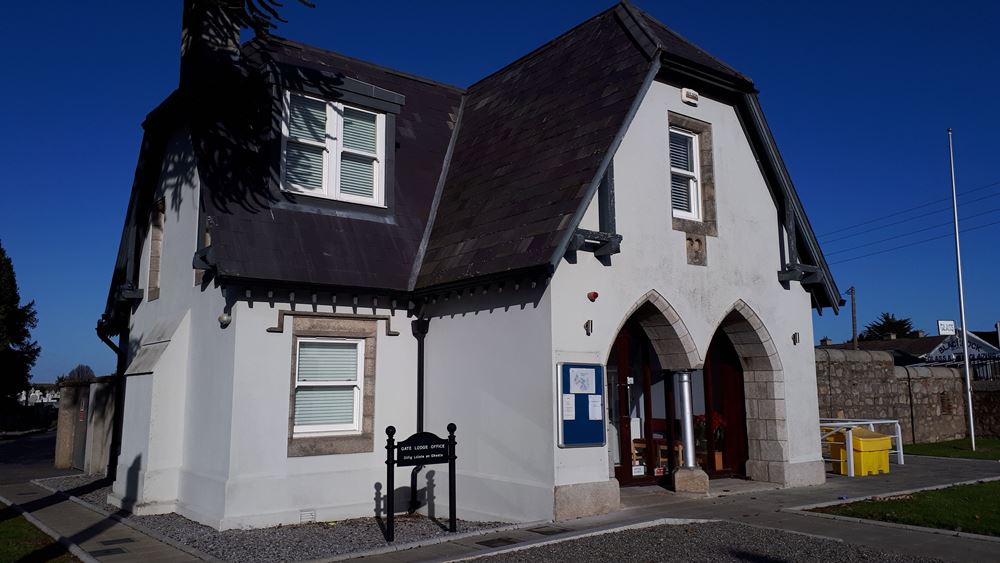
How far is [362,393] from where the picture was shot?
1165 centimetres

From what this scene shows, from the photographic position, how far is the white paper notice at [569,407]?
992 cm

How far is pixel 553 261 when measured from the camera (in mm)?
9469

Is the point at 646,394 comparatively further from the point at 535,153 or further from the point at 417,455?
the point at 417,455

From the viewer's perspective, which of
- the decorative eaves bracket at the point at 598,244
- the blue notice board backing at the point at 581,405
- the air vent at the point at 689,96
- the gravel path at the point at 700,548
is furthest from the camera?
the air vent at the point at 689,96

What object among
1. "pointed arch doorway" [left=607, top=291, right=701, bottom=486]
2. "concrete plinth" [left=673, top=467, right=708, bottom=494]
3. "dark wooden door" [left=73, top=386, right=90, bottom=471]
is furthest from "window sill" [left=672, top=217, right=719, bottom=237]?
A: "dark wooden door" [left=73, top=386, right=90, bottom=471]

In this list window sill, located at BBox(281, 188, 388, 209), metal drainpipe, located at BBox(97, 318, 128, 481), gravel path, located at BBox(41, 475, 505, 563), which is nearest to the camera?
gravel path, located at BBox(41, 475, 505, 563)

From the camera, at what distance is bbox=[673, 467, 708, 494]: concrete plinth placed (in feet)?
37.6

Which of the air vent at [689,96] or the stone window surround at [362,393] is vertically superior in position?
the air vent at [689,96]

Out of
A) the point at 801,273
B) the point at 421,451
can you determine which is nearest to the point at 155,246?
the point at 421,451

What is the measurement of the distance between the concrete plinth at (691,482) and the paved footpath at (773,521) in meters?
0.19

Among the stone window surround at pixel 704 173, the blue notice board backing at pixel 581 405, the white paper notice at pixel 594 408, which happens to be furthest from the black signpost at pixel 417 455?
the stone window surround at pixel 704 173

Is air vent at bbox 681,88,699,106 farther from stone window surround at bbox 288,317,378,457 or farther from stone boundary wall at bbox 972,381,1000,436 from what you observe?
stone boundary wall at bbox 972,381,1000,436

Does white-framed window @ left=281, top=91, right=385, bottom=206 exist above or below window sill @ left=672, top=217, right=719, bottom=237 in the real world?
above

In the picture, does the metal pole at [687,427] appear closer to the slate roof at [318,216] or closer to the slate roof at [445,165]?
the slate roof at [445,165]
